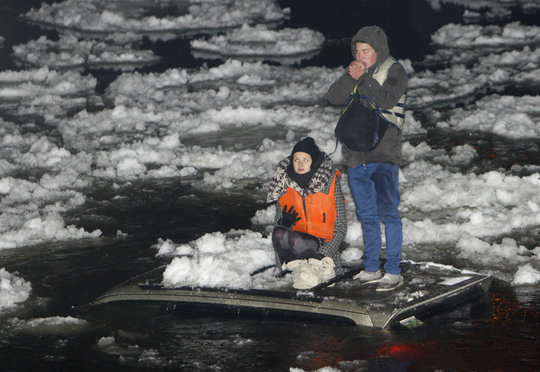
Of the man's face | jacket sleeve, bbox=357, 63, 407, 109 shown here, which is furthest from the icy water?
the man's face

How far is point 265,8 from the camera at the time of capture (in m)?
23.3

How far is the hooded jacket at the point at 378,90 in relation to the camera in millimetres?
5816

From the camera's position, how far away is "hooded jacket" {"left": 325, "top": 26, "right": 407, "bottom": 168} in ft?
19.1

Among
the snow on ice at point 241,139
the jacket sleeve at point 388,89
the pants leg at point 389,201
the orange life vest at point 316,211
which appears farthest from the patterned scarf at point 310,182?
the jacket sleeve at point 388,89

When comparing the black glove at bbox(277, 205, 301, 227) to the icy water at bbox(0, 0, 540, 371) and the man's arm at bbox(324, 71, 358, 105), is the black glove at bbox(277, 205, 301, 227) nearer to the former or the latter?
the icy water at bbox(0, 0, 540, 371)

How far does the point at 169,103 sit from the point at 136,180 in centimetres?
395

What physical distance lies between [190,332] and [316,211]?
4.43ft

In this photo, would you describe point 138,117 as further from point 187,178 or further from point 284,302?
point 284,302

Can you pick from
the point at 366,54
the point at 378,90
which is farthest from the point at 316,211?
the point at 366,54

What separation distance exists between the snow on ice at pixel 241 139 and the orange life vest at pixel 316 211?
1.75ft

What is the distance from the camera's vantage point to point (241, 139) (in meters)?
11.9

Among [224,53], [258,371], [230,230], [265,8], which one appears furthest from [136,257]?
[265,8]

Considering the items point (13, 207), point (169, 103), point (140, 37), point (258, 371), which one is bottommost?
point (258, 371)

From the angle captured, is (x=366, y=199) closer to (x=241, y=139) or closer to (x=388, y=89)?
(x=388, y=89)
